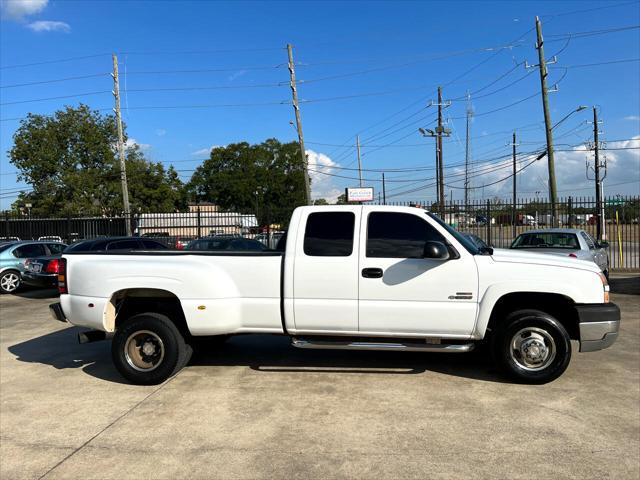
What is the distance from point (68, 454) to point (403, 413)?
288 cm

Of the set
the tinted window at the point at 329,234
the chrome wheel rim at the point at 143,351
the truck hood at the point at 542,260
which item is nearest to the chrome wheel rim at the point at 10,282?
the chrome wheel rim at the point at 143,351

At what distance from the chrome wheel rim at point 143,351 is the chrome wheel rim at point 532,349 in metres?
3.92

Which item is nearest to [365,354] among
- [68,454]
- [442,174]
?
[68,454]

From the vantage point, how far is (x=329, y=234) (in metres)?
5.52

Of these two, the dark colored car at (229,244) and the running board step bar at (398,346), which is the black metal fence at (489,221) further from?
the running board step bar at (398,346)

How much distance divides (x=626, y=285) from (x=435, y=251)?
11.2m

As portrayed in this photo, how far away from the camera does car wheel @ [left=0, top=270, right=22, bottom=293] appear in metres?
14.4

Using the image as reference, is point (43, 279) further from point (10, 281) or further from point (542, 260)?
point (542, 260)

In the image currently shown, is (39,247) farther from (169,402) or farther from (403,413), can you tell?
(403,413)

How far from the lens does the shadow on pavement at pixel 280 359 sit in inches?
235

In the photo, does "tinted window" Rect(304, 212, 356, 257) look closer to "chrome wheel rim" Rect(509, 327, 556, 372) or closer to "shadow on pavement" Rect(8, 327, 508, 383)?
"shadow on pavement" Rect(8, 327, 508, 383)

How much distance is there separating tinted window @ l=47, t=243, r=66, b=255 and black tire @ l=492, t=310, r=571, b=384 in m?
14.2

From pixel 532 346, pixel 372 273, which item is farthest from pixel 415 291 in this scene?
pixel 532 346

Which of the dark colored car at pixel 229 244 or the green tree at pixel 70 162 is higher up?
the green tree at pixel 70 162
